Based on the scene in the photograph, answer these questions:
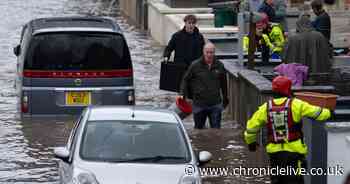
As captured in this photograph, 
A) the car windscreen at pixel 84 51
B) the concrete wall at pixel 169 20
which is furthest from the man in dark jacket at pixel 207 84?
the concrete wall at pixel 169 20

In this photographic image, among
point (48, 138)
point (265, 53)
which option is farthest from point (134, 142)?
point (265, 53)

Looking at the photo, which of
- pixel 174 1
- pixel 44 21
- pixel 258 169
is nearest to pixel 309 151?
pixel 258 169

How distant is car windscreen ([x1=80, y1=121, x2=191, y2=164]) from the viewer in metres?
12.1

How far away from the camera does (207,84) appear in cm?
1702

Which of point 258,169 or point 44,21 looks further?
point 44,21

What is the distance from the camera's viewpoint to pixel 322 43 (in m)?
17.8

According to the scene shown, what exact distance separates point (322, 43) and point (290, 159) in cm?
585

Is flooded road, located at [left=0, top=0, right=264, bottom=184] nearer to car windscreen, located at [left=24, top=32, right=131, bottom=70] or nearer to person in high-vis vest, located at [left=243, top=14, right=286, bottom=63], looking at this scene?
car windscreen, located at [left=24, top=32, right=131, bottom=70]

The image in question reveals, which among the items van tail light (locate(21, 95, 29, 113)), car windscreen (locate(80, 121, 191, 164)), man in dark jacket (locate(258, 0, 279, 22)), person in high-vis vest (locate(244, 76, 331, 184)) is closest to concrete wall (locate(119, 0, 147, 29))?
man in dark jacket (locate(258, 0, 279, 22))

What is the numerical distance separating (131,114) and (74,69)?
522 cm

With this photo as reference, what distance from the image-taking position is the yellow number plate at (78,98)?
17922 millimetres

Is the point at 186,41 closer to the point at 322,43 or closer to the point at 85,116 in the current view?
the point at 322,43

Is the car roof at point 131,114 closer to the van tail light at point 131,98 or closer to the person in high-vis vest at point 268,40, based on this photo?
the van tail light at point 131,98

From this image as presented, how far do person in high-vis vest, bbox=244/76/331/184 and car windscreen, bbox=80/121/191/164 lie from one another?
862mm
